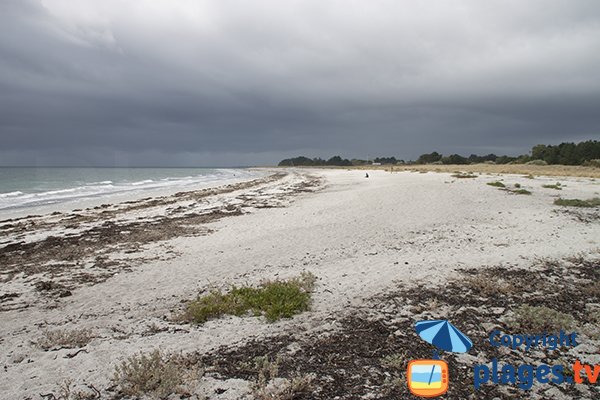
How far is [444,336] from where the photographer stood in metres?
5.46

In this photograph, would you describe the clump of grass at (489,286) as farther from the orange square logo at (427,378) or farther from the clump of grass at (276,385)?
the clump of grass at (276,385)

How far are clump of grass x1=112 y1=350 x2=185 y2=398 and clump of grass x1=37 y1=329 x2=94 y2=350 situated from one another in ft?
4.18

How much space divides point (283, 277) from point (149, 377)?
4.51 meters

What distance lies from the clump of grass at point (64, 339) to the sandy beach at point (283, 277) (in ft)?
0.34

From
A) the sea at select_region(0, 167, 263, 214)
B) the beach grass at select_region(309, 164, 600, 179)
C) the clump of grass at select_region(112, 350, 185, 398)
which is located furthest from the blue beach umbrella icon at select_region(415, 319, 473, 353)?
the beach grass at select_region(309, 164, 600, 179)

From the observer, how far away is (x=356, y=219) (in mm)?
15961

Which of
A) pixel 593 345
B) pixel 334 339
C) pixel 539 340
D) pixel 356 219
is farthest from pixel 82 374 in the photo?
pixel 356 219

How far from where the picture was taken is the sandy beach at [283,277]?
4.73 meters

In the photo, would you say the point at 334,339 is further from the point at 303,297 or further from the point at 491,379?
the point at 491,379

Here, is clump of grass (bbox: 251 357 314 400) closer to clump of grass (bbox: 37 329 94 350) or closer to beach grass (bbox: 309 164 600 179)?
clump of grass (bbox: 37 329 94 350)

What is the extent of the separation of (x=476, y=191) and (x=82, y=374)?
85.7 ft

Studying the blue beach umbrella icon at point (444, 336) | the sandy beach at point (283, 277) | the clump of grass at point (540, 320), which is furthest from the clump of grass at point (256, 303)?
the clump of grass at point (540, 320)

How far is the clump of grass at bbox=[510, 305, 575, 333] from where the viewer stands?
18.7ft

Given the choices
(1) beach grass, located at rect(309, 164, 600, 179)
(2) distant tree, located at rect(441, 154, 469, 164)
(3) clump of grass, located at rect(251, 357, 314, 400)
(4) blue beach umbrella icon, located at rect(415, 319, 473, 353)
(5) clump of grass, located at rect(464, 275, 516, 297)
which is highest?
(2) distant tree, located at rect(441, 154, 469, 164)
